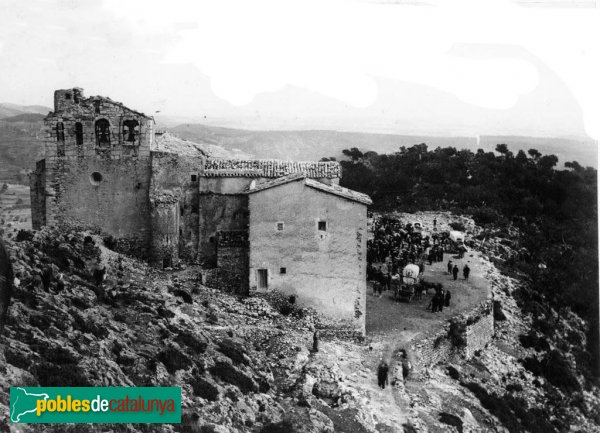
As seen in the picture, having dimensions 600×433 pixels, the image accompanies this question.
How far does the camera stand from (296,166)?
2769 cm

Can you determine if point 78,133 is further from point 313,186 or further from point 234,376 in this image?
point 234,376

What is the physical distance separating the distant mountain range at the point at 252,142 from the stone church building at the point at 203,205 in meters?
0.94

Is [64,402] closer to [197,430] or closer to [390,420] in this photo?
[197,430]

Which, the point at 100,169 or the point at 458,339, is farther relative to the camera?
the point at 458,339

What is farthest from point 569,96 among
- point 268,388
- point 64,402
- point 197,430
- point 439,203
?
point 439,203

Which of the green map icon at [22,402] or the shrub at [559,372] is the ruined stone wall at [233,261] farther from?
the shrub at [559,372]

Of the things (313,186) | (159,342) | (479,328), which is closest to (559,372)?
(479,328)

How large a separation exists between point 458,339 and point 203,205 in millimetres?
13412

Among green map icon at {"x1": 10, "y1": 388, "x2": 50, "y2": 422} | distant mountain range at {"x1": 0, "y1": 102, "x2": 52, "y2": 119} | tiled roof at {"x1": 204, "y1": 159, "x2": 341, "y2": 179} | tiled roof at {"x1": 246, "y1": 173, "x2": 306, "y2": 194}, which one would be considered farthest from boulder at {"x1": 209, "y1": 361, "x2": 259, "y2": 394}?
distant mountain range at {"x1": 0, "y1": 102, "x2": 52, "y2": 119}

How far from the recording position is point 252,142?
114 feet

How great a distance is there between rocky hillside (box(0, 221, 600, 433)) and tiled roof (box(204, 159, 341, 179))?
4.87 metres

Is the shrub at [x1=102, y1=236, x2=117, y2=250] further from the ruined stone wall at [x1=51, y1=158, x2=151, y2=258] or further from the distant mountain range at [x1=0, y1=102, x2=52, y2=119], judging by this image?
the distant mountain range at [x1=0, y1=102, x2=52, y2=119]

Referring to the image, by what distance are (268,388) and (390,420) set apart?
13.9 ft

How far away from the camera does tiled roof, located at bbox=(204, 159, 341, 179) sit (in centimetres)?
2720
